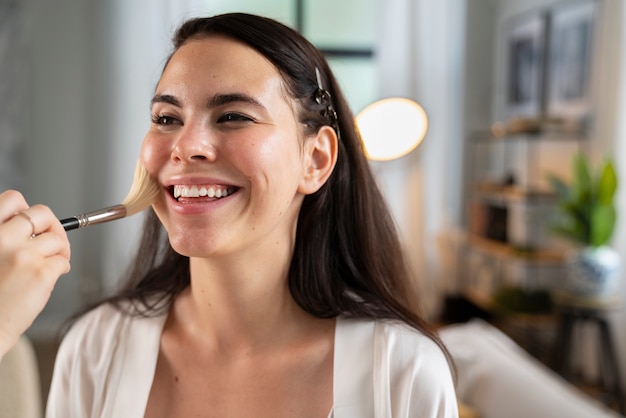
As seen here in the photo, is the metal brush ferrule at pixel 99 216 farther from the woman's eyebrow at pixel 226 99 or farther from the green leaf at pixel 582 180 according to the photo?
the green leaf at pixel 582 180

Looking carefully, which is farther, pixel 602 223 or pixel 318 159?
pixel 602 223

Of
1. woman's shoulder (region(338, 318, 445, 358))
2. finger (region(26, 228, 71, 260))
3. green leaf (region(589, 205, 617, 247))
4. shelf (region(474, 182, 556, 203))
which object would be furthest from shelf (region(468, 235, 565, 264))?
finger (region(26, 228, 71, 260))

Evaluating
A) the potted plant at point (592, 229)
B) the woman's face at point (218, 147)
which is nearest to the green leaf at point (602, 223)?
the potted plant at point (592, 229)

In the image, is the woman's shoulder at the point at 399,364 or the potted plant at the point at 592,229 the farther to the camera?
the potted plant at the point at 592,229

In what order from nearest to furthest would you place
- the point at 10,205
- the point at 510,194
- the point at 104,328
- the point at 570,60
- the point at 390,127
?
the point at 10,205
the point at 104,328
the point at 390,127
the point at 570,60
the point at 510,194

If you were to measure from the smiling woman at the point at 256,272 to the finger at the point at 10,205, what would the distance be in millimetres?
235

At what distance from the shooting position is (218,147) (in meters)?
0.95

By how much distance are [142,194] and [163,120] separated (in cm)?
12

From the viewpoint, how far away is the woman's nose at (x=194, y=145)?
3.06ft

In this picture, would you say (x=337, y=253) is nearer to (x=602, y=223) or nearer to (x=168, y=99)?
(x=168, y=99)

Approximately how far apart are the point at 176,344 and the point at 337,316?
281 millimetres

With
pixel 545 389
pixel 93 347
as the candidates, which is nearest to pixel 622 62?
pixel 545 389

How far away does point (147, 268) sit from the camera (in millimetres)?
1282

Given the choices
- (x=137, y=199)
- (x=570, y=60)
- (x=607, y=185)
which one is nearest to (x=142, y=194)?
(x=137, y=199)
